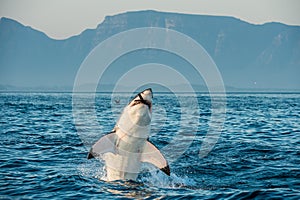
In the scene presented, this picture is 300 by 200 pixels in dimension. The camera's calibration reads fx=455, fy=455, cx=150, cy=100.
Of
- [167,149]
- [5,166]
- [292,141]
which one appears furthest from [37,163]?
[292,141]

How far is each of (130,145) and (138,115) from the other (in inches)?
52.0

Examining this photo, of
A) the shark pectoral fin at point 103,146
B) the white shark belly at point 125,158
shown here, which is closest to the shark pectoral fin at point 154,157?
the white shark belly at point 125,158

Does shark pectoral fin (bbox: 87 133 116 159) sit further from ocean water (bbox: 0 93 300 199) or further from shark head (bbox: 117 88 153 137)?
ocean water (bbox: 0 93 300 199)

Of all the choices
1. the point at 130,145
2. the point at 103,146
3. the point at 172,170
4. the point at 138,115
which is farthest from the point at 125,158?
the point at 172,170

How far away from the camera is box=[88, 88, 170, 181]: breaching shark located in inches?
516

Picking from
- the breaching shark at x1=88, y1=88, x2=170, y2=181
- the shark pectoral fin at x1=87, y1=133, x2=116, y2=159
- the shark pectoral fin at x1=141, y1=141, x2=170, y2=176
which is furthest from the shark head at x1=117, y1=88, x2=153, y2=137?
the shark pectoral fin at x1=141, y1=141, x2=170, y2=176

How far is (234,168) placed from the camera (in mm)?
17516

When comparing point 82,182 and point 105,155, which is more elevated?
point 105,155

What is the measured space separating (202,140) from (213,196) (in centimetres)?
1305

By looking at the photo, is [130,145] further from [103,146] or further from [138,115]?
[138,115]

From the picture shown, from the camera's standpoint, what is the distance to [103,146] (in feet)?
45.6

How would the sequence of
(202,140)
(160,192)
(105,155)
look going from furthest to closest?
(202,140) < (105,155) < (160,192)

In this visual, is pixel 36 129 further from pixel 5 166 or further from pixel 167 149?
pixel 5 166

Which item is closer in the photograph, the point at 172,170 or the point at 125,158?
the point at 125,158
